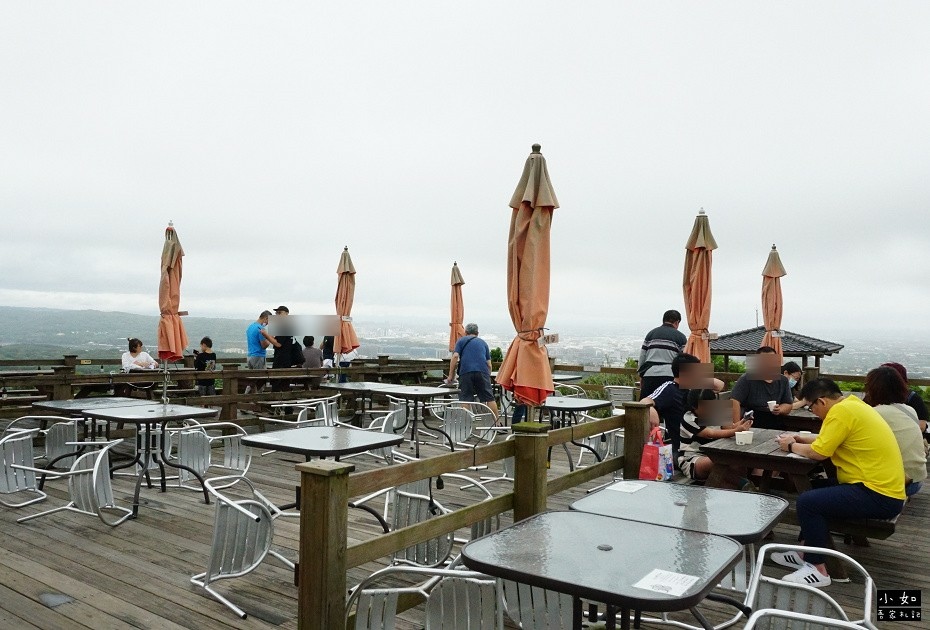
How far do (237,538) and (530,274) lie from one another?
8.59 feet

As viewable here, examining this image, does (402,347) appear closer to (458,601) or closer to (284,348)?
(284,348)

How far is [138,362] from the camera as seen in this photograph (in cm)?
969

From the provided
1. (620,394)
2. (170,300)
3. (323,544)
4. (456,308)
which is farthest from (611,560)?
(456,308)

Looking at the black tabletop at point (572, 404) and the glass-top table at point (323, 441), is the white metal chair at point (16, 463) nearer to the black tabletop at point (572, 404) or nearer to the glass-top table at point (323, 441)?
the glass-top table at point (323, 441)

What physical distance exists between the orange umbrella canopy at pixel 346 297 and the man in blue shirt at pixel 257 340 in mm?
1243

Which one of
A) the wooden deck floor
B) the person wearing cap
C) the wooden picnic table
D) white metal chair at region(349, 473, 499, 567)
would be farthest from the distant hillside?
the wooden picnic table

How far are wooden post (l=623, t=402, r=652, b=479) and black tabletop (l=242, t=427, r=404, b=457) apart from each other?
1.86 meters

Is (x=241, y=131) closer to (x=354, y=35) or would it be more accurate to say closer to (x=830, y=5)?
(x=354, y=35)

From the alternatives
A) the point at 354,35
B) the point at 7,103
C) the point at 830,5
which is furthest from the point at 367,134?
the point at 830,5

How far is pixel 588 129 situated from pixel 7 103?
12070 millimetres

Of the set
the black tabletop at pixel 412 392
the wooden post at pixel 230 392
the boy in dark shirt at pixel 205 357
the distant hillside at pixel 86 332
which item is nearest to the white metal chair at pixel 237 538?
the black tabletop at pixel 412 392

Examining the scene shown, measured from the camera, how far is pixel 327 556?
2830 millimetres

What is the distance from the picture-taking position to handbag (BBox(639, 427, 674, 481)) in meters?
5.02

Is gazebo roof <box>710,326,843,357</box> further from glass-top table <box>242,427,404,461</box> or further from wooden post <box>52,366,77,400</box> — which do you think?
wooden post <box>52,366,77,400</box>
